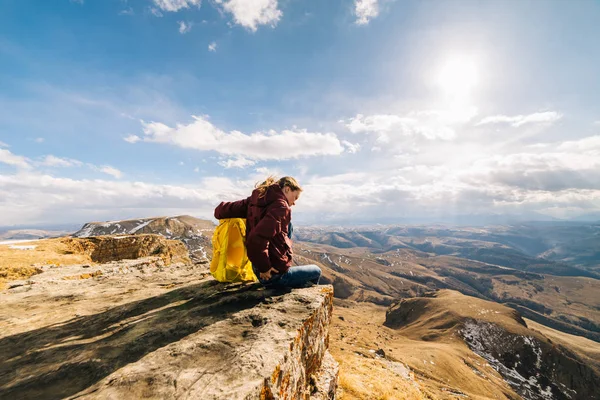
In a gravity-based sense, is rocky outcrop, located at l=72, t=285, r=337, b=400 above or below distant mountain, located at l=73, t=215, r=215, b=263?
above

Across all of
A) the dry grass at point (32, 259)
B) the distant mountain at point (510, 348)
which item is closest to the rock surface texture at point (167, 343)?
the dry grass at point (32, 259)

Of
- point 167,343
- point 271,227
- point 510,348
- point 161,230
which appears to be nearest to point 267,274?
point 271,227

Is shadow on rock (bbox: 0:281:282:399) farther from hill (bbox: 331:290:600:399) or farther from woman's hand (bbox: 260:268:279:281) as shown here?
hill (bbox: 331:290:600:399)

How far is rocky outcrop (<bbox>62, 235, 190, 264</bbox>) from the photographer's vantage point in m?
29.8

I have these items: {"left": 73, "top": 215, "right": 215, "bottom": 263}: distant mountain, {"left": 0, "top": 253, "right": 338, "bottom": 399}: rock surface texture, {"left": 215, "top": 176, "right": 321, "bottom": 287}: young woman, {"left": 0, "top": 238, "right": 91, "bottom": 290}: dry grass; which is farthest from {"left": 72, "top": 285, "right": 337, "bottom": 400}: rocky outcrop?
{"left": 73, "top": 215, "right": 215, "bottom": 263}: distant mountain

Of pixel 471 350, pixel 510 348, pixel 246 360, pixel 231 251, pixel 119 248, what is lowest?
pixel 510 348

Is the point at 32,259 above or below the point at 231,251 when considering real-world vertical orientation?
below

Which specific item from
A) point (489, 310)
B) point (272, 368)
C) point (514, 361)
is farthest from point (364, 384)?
point (489, 310)

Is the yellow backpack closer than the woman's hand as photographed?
No

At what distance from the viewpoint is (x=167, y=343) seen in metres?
5.12

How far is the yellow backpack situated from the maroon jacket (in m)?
0.36

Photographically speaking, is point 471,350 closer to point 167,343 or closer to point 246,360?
point 246,360

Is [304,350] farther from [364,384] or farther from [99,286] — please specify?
[99,286]

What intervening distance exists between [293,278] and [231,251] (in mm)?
2225
